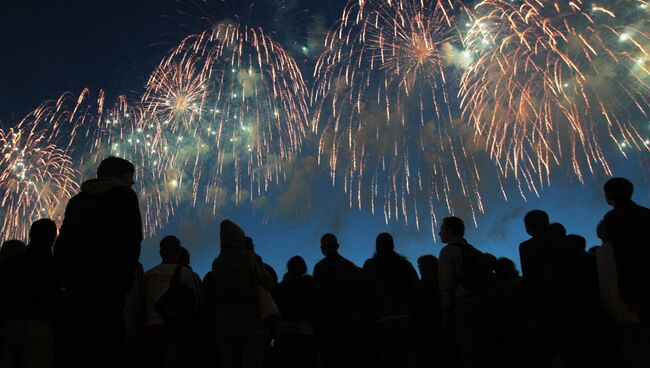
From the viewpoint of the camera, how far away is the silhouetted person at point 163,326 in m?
6.68

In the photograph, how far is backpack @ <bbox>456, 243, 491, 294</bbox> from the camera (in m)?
7.26

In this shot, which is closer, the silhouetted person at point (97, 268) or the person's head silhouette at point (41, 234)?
the silhouetted person at point (97, 268)

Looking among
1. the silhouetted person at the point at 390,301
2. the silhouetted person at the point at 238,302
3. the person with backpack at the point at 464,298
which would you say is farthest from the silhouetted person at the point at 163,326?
the person with backpack at the point at 464,298

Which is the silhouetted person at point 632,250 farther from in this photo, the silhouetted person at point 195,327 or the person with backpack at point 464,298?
the silhouetted person at point 195,327

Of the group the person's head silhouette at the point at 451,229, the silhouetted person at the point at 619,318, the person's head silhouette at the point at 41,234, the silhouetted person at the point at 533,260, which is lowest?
the silhouetted person at the point at 619,318

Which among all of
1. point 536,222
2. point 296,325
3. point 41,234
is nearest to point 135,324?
point 41,234

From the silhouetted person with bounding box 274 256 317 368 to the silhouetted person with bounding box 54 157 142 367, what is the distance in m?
3.73

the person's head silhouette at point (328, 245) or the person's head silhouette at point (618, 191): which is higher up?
the person's head silhouette at point (328, 245)

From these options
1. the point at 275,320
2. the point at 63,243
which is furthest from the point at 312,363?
the point at 63,243

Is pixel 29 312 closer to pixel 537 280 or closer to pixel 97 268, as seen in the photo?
pixel 97 268

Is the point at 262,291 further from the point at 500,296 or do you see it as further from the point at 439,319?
the point at 500,296

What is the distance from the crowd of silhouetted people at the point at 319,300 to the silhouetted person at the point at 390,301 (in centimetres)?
2

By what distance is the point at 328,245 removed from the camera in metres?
8.25

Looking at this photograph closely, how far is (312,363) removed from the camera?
7.62m
